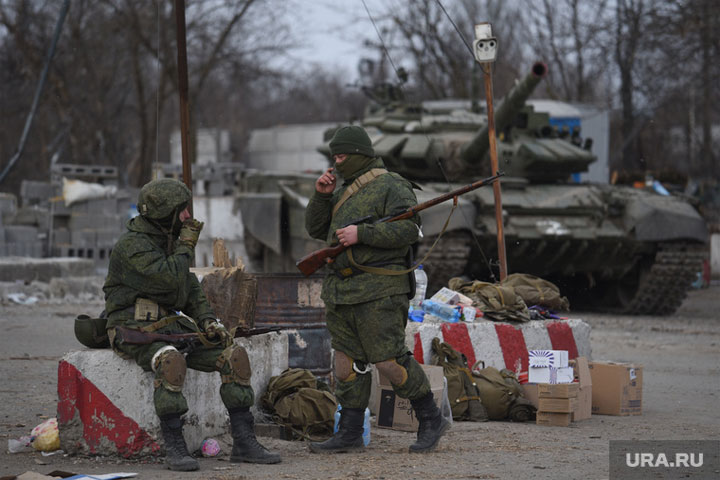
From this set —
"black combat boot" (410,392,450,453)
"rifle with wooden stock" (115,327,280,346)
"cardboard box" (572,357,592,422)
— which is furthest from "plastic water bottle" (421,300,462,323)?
"rifle with wooden stock" (115,327,280,346)

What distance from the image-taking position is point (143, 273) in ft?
17.1

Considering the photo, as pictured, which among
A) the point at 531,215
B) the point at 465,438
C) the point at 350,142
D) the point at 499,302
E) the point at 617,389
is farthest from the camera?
the point at 531,215

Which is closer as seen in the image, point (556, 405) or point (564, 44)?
point (556, 405)

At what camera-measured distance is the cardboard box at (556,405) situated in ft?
22.0

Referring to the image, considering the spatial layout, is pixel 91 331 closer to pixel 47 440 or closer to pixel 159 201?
pixel 47 440

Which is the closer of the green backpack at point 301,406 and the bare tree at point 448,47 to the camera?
the green backpack at point 301,406

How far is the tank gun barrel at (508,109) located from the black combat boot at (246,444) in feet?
21.4

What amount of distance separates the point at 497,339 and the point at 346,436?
212 cm

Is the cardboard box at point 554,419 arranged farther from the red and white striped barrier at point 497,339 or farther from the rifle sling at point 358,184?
the rifle sling at point 358,184

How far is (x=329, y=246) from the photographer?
578cm

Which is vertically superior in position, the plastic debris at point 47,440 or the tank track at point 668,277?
the tank track at point 668,277

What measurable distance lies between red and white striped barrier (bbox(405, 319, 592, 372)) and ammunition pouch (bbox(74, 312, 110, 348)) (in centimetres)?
241

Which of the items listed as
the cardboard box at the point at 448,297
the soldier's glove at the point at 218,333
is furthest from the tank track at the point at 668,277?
the soldier's glove at the point at 218,333

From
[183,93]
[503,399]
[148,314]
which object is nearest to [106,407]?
[148,314]
